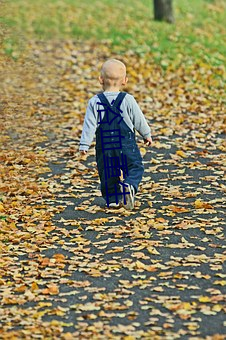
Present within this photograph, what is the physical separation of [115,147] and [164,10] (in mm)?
11257

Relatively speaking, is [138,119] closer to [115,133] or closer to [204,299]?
[115,133]

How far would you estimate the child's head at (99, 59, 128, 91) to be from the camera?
7625 millimetres

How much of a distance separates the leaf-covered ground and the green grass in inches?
104

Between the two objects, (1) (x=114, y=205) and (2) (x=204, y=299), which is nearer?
(2) (x=204, y=299)

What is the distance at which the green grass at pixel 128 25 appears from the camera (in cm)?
1639

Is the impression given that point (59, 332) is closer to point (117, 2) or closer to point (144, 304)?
point (144, 304)

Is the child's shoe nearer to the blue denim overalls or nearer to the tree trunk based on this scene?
the blue denim overalls

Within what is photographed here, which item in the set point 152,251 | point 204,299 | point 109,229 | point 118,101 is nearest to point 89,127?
point 118,101

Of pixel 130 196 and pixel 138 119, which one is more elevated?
pixel 138 119

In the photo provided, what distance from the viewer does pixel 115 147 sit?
786cm

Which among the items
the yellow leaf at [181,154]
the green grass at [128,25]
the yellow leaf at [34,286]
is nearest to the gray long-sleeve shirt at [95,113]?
the yellow leaf at [34,286]

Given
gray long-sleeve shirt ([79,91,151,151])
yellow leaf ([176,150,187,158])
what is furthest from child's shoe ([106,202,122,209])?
yellow leaf ([176,150,187,158])

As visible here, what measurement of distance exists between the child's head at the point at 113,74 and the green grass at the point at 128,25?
7823mm

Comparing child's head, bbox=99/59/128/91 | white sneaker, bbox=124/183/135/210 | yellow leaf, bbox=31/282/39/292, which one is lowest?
yellow leaf, bbox=31/282/39/292
